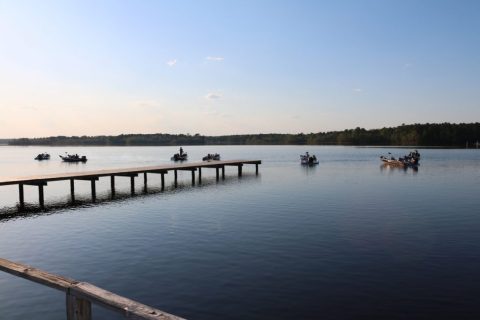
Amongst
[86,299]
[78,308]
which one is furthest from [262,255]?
[86,299]

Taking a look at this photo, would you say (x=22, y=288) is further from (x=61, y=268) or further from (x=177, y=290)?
(x=177, y=290)

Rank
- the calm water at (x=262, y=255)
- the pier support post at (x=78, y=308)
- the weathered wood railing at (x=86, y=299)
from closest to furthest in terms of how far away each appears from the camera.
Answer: the weathered wood railing at (x=86, y=299), the pier support post at (x=78, y=308), the calm water at (x=262, y=255)

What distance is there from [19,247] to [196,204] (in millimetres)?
16112

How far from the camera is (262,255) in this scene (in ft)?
63.6

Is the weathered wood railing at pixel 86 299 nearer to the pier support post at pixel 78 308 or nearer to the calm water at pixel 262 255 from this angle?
the pier support post at pixel 78 308

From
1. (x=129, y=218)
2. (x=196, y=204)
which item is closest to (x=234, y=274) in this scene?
(x=129, y=218)

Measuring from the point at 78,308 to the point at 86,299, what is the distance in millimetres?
437

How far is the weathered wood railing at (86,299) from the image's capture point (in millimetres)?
5625

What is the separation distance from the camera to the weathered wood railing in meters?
5.62

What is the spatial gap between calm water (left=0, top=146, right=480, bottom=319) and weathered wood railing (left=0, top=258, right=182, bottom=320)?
6.13 meters

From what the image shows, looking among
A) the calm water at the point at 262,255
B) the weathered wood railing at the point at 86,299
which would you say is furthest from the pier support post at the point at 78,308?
the calm water at the point at 262,255

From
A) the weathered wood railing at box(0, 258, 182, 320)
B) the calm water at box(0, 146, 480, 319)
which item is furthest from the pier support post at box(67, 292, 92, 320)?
the calm water at box(0, 146, 480, 319)

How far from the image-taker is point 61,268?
18.1 m

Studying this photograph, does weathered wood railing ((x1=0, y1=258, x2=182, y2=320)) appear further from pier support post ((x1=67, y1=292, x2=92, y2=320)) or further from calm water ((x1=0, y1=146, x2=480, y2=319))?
calm water ((x1=0, y1=146, x2=480, y2=319))
